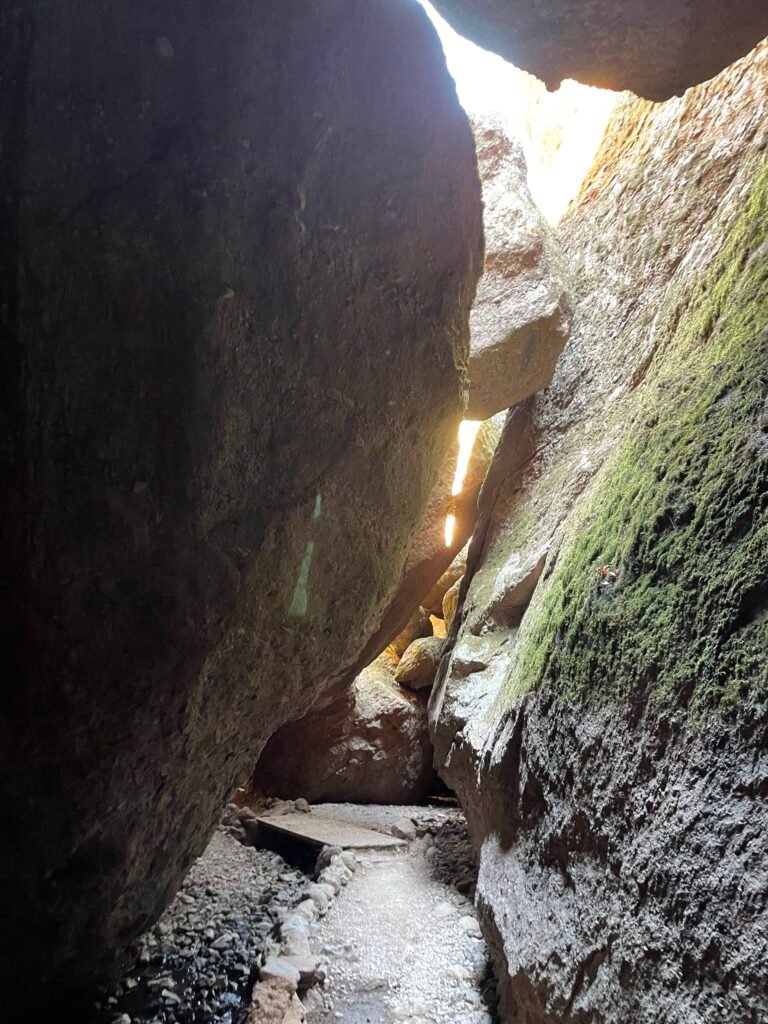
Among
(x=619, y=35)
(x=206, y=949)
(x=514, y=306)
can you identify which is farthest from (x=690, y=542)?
(x=514, y=306)

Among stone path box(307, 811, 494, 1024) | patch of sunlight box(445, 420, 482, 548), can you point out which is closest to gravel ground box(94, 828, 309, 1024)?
stone path box(307, 811, 494, 1024)

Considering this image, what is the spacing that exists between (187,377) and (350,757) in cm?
706

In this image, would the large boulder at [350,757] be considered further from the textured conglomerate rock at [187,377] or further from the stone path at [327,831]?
the textured conglomerate rock at [187,377]

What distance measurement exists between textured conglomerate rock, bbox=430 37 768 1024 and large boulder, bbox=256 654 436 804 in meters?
3.76

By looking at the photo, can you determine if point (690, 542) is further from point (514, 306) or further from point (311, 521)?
point (514, 306)

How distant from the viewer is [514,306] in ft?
20.4

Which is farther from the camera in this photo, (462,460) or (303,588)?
(462,460)

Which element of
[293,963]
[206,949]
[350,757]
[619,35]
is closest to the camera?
[619,35]

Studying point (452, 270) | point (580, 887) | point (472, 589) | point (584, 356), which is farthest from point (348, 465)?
point (584, 356)

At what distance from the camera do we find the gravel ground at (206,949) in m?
3.35

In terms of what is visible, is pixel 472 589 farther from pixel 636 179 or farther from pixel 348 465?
pixel 636 179

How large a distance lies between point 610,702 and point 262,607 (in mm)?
1600

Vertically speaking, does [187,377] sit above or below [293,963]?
above

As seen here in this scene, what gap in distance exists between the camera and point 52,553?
242cm
